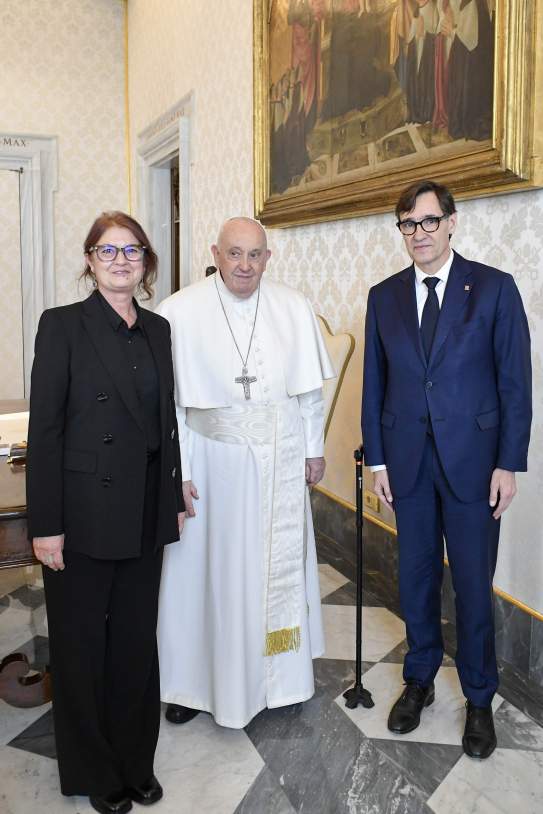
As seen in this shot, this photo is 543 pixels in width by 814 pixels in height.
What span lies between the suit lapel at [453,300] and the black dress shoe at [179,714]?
173 centimetres

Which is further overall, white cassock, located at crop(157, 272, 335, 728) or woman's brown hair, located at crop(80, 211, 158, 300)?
white cassock, located at crop(157, 272, 335, 728)

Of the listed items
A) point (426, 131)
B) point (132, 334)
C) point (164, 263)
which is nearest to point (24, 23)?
point (164, 263)

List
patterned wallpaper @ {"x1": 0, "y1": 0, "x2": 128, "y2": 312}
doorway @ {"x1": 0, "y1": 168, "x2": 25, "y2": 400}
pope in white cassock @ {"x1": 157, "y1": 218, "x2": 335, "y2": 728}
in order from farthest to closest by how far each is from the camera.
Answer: doorway @ {"x1": 0, "y1": 168, "x2": 25, "y2": 400} < patterned wallpaper @ {"x1": 0, "y1": 0, "x2": 128, "y2": 312} < pope in white cassock @ {"x1": 157, "y1": 218, "x2": 335, "y2": 728}

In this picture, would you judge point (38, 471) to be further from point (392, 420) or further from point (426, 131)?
point (426, 131)

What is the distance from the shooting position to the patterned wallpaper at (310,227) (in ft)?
10.4

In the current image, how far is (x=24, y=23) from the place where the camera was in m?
8.48

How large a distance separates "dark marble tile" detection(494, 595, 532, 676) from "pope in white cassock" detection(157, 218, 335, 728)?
2.82 ft

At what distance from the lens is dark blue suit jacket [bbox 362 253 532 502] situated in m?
2.65

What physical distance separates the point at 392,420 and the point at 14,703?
1.89m

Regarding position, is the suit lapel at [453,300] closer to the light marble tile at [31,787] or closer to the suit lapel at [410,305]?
the suit lapel at [410,305]

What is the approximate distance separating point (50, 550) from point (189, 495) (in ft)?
2.59

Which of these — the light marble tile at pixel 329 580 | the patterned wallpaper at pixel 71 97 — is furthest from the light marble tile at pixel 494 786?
the patterned wallpaper at pixel 71 97

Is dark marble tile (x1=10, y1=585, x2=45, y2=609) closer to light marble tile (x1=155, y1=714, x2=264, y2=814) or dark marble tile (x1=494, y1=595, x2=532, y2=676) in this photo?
light marble tile (x1=155, y1=714, x2=264, y2=814)

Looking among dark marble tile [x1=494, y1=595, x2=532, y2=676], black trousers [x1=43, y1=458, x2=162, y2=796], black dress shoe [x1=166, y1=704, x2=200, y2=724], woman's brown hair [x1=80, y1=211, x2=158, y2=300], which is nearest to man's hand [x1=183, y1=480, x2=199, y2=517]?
black trousers [x1=43, y1=458, x2=162, y2=796]
